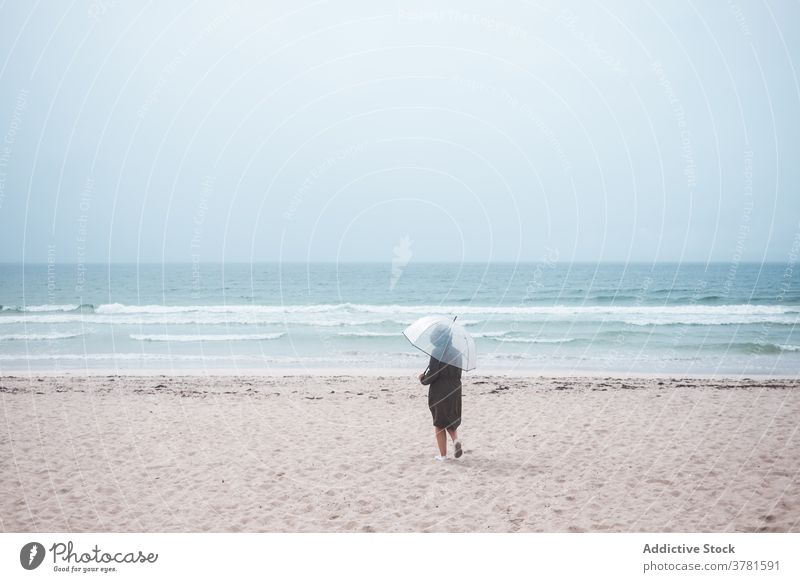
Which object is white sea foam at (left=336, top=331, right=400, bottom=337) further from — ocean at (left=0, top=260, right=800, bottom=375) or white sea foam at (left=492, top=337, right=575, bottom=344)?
white sea foam at (left=492, top=337, right=575, bottom=344)

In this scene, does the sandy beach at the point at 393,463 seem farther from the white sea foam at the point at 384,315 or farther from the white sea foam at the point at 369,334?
the white sea foam at the point at 384,315

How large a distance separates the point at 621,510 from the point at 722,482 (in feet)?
6.12

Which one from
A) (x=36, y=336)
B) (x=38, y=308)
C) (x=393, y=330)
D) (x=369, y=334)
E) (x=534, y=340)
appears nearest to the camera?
(x=534, y=340)

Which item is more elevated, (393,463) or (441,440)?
(441,440)

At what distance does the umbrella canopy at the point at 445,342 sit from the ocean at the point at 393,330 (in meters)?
7.57

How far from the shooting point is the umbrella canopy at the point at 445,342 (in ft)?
25.5

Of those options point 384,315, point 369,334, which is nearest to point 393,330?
point 369,334

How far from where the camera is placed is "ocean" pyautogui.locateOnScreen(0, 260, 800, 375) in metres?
20.6

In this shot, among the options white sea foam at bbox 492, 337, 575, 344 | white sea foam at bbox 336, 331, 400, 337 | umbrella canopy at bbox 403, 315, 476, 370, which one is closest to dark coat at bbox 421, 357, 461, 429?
umbrella canopy at bbox 403, 315, 476, 370

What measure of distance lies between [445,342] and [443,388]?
660 mm

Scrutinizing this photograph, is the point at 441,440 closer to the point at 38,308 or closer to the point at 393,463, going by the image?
the point at 393,463

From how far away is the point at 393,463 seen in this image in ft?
27.1
